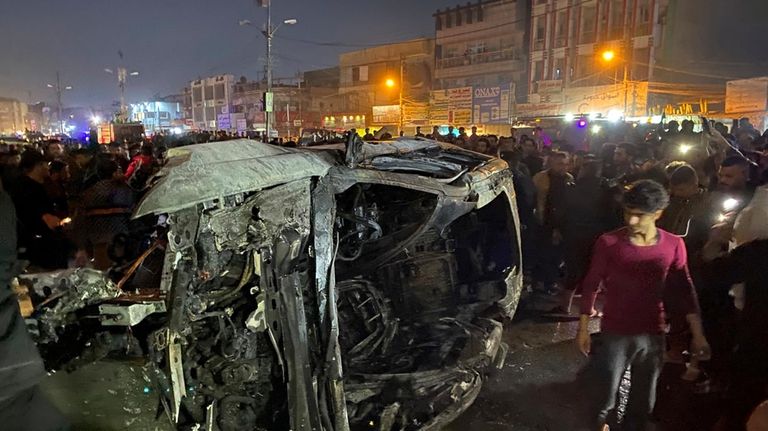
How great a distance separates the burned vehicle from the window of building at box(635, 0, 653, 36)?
2922cm

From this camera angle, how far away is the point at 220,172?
285 cm

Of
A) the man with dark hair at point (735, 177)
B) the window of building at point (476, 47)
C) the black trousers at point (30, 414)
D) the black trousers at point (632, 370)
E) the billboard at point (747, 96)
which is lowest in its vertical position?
the black trousers at point (632, 370)

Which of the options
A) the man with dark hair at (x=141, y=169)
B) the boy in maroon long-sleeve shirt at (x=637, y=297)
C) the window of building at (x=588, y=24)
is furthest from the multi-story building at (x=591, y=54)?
the boy in maroon long-sleeve shirt at (x=637, y=297)

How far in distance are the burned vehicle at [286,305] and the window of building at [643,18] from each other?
29.2m

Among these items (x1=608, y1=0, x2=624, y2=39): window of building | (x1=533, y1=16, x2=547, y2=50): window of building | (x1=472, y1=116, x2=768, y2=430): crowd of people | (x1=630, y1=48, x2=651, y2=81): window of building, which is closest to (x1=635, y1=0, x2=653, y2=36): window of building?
(x1=608, y1=0, x2=624, y2=39): window of building

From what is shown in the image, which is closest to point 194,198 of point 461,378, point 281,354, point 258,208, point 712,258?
point 258,208

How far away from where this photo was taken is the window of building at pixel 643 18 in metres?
28.6

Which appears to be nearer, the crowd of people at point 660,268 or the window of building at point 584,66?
the crowd of people at point 660,268

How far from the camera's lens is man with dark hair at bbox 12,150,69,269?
5.71m

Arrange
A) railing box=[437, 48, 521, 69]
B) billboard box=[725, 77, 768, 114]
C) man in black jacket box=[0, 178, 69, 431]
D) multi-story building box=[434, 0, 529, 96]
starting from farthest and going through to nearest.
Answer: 1. railing box=[437, 48, 521, 69]
2. multi-story building box=[434, 0, 529, 96]
3. billboard box=[725, 77, 768, 114]
4. man in black jacket box=[0, 178, 69, 431]

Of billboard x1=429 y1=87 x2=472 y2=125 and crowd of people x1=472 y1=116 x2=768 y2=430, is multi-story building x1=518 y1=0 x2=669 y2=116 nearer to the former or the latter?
billboard x1=429 y1=87 x2=472 y2=125

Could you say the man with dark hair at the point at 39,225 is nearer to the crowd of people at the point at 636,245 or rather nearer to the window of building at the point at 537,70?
the crowd of people at the point at 636,245

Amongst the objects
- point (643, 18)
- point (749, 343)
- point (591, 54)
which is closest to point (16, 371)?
point (749, 343)

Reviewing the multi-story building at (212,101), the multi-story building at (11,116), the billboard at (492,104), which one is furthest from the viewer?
the multi-story building at (11,116)
